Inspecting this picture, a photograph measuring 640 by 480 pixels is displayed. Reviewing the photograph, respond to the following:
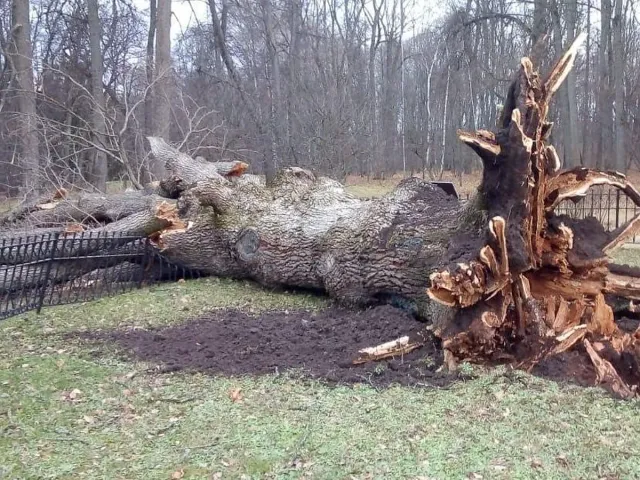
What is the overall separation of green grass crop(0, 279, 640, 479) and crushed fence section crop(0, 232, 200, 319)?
6.04 feet

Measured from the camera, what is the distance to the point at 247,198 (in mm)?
7281

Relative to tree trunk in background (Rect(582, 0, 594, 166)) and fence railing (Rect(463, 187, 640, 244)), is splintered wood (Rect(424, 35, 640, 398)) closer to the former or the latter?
fence railing (Rect(463, 187, 640, 244))

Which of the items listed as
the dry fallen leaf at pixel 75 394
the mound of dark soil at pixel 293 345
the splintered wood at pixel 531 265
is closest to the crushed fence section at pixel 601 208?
the splintered wood at pixel 531 265

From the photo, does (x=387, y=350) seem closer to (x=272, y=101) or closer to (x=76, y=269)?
(x=76, y=269)

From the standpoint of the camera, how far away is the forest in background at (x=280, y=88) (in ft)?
41.1

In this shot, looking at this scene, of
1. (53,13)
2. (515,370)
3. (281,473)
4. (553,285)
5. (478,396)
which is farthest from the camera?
(53,13)

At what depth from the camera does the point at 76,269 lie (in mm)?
6887

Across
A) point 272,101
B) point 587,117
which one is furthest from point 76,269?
point 587,117

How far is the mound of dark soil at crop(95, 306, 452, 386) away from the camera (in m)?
4.12

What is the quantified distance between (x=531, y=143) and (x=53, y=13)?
72.8 ft

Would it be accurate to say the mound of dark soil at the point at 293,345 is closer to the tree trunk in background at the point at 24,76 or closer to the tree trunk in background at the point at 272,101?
the tree trunk in background at the point at 24,76

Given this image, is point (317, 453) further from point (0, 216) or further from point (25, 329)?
point (0, 216)

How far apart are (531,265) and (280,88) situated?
1319cm

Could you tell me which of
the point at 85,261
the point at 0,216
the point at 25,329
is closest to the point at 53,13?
the point at 0,216
